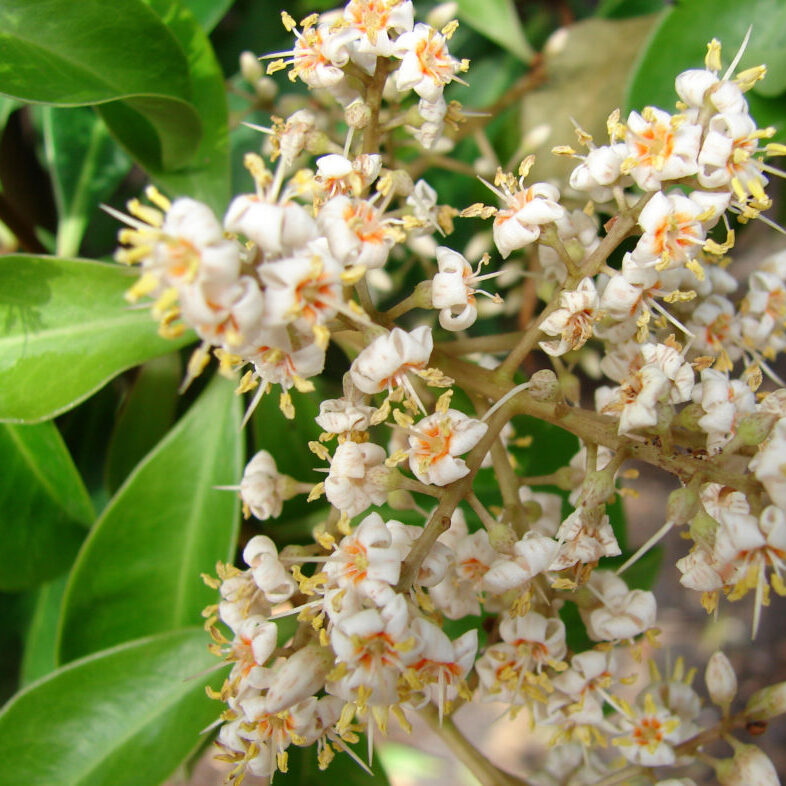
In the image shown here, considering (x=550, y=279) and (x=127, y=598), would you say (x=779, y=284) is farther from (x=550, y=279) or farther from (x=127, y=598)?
(x=127, y=598)

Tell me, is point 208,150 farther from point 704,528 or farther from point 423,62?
point 704,528

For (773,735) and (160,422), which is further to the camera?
(773,735)

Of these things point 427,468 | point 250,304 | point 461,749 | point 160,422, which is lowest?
point 461,749

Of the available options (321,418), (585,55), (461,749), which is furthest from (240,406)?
(585,55)

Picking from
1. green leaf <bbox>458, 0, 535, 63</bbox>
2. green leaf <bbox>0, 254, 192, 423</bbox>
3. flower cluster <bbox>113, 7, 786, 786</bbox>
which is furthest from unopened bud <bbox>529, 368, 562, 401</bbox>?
green leaf <bbox>458, 0, 535, 63</bbox>

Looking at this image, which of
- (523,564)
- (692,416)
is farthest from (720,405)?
(523,564)
